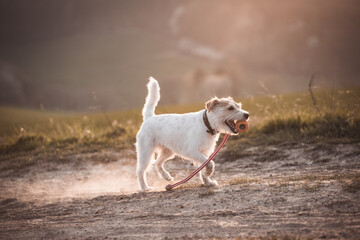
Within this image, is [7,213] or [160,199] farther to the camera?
[7,213]

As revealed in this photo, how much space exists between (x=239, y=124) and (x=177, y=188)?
185 centimetres

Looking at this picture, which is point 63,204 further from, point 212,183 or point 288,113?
point 288,113

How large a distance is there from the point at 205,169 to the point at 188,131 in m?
0.89

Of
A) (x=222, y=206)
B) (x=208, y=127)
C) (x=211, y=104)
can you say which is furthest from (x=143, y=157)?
(x=222, y=206)

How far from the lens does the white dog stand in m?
6.42

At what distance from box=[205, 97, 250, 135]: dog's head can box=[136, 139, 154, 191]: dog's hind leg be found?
1.65 metres

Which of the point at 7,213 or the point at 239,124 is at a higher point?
the point at 239,124

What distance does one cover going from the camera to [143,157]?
7.22 meters

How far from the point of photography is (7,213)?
630 centimetres

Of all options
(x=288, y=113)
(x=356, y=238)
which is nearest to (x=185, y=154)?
(x=356, y=238)

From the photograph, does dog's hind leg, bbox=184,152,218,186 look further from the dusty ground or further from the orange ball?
the orange ball

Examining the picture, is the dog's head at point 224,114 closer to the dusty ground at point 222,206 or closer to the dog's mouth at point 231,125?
the dog's mouth at point 231,125

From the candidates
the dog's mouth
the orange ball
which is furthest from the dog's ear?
the orange ball

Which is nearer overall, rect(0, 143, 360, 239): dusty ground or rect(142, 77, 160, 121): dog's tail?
rect(0, 143, 360, 239): dusty ground
